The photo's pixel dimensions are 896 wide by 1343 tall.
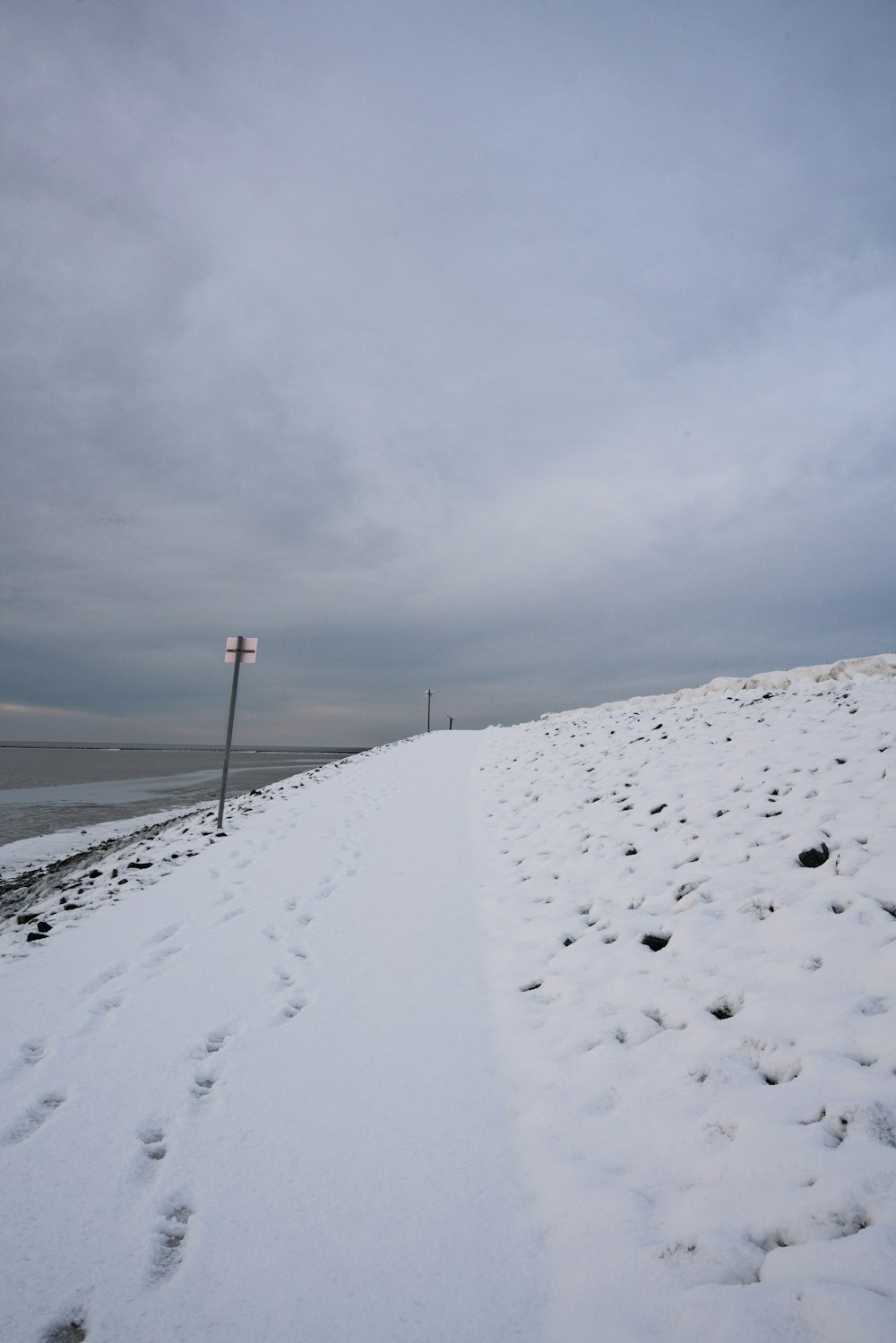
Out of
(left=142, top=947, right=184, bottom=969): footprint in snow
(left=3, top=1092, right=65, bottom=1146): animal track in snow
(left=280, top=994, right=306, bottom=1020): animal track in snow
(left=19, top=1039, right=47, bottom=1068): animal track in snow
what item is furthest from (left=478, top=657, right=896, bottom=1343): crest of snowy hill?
(left=19, top=1039, right=47, bottom=1068): animal track in snow

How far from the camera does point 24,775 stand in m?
33.0

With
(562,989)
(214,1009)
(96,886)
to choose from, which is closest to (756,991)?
(562,989)

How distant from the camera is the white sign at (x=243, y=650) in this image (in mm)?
11031

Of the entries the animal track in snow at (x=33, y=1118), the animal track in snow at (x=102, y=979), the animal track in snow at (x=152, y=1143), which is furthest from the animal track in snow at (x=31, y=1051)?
the animal track in snow at (x=152, y=1143)

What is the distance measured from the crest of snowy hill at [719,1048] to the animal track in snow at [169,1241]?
1696 millimetres

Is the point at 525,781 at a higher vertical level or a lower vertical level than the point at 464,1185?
higher

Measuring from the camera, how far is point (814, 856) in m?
5.43

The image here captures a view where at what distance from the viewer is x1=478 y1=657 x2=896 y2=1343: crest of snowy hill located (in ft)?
7.66

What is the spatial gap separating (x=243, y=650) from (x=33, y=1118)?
835cm

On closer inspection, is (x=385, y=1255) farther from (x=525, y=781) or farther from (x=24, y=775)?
(x=24, y=775)

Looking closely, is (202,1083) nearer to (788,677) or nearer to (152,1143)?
(152,1143)

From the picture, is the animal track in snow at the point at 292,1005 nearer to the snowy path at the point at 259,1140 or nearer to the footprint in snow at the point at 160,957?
the snowy path at the point at 259,1140

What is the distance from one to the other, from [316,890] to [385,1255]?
Answer: 16.6 ft

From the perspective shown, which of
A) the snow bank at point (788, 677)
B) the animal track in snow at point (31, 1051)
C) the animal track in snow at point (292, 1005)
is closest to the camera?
the animal track in snow at point (31, 1051)
